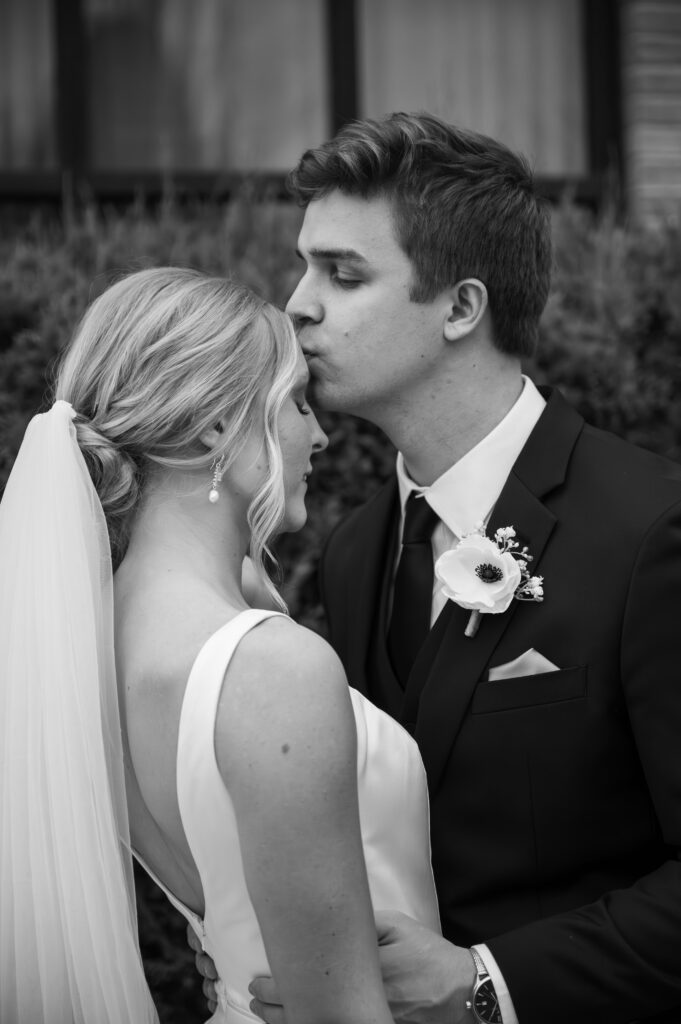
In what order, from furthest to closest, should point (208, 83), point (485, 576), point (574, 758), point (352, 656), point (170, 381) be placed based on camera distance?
point (208, 83), point (352, 656), point (485, 576), point (574, 758), point (170, 381)

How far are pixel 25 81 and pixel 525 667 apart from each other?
5.66 m

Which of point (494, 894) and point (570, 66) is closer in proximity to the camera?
point (494, 894)

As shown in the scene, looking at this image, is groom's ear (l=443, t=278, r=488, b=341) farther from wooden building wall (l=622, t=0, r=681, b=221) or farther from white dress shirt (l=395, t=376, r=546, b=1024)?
wooden building wall (l=622, t=0, r=681, b=221)

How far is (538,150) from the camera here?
7492 millimetres

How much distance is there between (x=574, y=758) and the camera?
2.68 meters

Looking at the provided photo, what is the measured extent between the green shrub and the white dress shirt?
0.91 m

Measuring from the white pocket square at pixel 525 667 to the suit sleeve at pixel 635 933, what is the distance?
0.21m

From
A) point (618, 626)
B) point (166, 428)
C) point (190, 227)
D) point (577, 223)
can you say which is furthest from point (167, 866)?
point (577, 223)

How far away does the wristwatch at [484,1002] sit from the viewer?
8.34ft

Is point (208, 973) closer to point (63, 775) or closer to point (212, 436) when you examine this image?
point (63, 775)

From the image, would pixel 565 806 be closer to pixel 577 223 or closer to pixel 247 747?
pixel 247 747

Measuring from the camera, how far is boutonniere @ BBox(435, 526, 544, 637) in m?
2.77

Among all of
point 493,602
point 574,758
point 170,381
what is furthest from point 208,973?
point 170,381

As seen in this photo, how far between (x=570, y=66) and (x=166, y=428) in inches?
235
